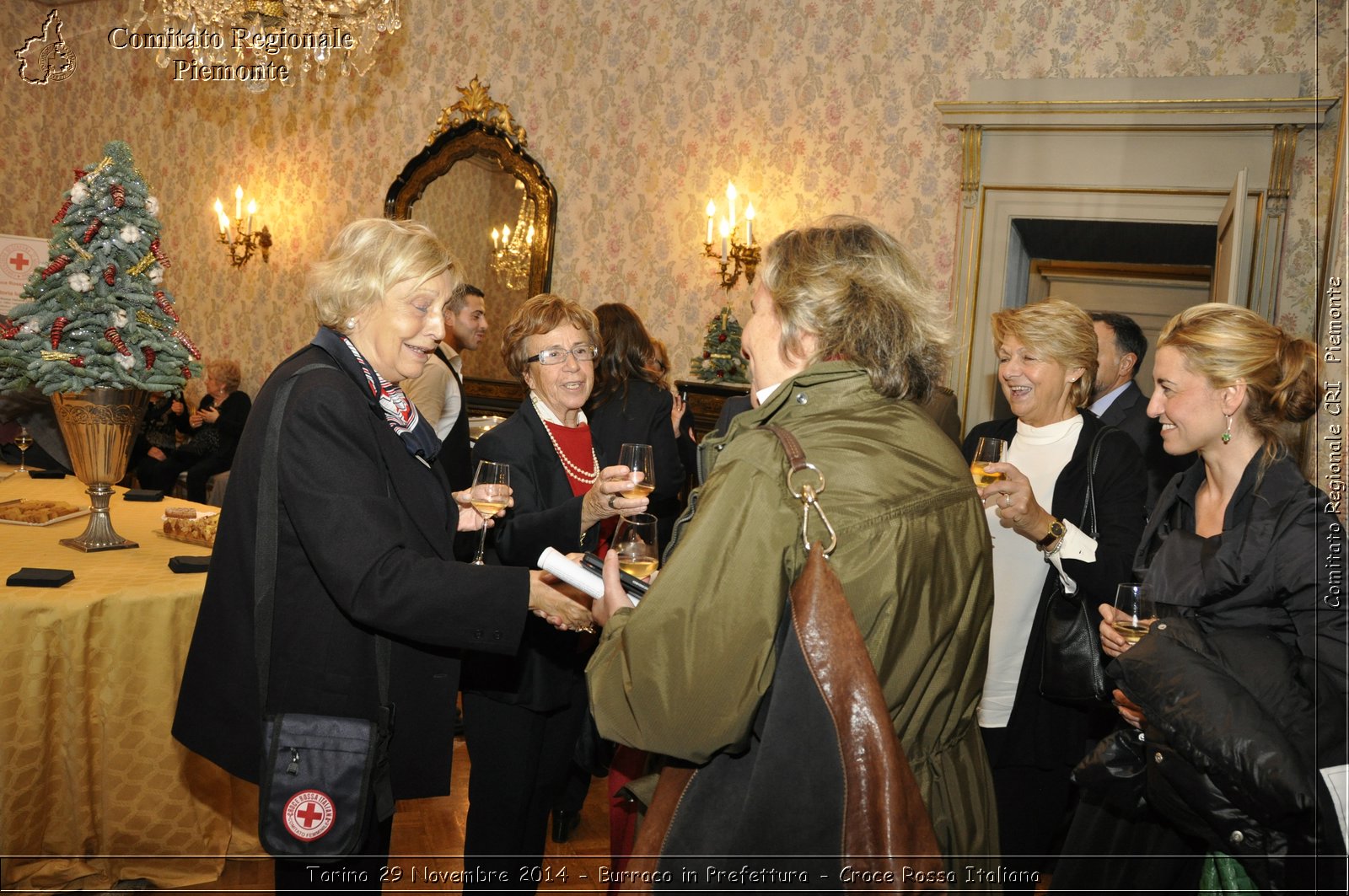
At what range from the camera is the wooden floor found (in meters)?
3.09

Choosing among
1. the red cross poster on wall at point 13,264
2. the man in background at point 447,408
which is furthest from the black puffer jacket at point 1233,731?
the red cross poster on wall at point 13,264

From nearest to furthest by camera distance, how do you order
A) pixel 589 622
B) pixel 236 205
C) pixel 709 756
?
1. pixel 709 756
2. pixel 589 622
3. pixel 236 205

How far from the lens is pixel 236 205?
8.62 m

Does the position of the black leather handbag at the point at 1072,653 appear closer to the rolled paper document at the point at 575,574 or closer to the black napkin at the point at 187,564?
the rolled paper document at the point at 575,574

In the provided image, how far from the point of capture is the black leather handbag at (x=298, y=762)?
179 centimetres

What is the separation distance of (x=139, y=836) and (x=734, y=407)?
2576 millimetres

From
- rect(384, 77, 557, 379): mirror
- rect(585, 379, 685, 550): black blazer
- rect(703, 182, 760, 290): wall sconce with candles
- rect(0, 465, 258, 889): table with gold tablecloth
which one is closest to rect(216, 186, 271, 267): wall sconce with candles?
rect(384, 77, 557, 379): mirror

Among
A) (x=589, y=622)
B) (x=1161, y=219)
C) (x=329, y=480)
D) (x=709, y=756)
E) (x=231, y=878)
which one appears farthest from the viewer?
(x=1161, y=219)

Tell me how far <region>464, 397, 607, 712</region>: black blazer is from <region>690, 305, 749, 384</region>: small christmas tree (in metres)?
3.04

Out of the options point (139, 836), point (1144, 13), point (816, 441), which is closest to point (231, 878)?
point (139, 836)

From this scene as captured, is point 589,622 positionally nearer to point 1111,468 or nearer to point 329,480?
point 329,480

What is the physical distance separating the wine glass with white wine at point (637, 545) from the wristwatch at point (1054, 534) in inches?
48.0

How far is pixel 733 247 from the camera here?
6.16 metres

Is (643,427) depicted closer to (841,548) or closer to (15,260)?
(841,548)
